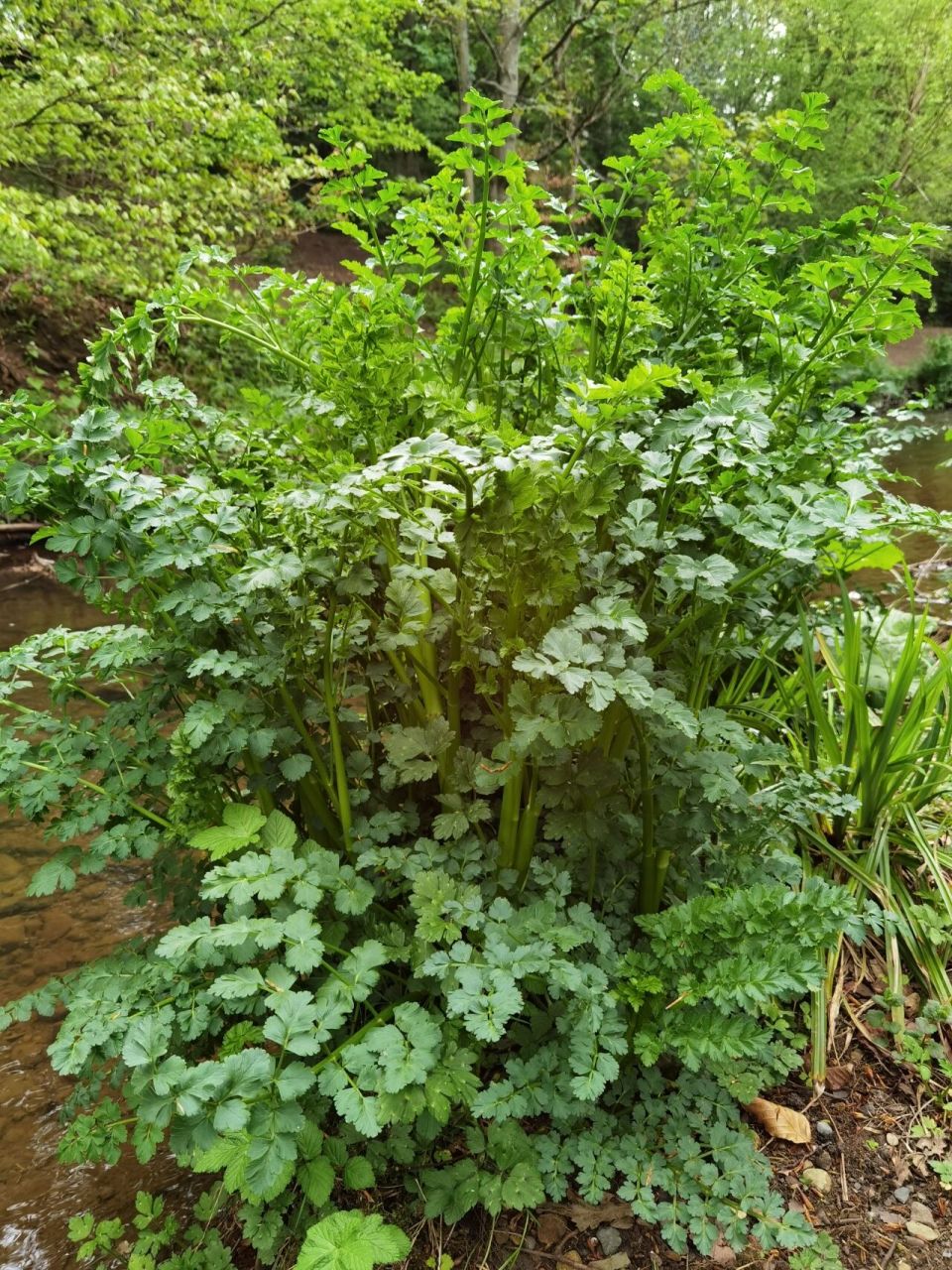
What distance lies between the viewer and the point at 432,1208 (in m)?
1.24

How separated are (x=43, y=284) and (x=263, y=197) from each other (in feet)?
7.99

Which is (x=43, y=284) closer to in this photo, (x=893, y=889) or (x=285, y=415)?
(x=285, y=415)

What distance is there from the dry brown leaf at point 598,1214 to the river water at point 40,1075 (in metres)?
0.85

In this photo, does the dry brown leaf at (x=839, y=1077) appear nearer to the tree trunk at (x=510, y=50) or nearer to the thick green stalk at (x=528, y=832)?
the thick green stalk at (x=528, y=832)

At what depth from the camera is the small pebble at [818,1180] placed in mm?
1374

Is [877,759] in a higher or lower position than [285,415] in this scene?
lower

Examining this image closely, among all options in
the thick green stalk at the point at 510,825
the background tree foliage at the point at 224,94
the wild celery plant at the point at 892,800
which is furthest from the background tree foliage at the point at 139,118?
the thick green stalk at the point at 510,825

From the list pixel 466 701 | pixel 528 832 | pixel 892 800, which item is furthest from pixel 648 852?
pixel 892 800

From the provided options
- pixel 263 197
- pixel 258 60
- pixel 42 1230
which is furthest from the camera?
pixel 263 197


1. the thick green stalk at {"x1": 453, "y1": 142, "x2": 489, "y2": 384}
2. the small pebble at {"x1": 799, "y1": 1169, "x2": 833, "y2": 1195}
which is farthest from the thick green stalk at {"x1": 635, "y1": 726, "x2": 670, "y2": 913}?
the thick green stalk at {"x1": 453, "y1": 142, "x2": 489, "y2": 384}

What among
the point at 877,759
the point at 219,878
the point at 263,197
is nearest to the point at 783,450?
the point at 877,759

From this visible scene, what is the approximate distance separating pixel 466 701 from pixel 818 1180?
1.11 metres

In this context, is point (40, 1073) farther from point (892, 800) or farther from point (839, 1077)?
point (892, 800)

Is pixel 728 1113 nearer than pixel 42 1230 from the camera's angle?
Yes
